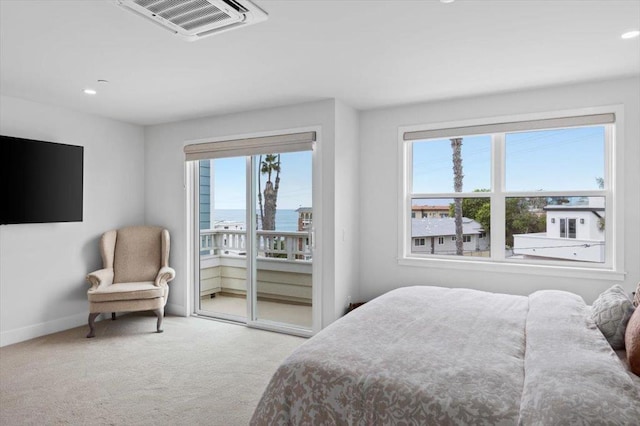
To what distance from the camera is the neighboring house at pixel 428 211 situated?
13.7ft

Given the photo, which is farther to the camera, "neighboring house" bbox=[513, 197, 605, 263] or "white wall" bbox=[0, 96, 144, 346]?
"white wall" bbox=[0, 96, 144, 346]

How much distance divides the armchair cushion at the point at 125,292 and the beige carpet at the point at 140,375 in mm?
400

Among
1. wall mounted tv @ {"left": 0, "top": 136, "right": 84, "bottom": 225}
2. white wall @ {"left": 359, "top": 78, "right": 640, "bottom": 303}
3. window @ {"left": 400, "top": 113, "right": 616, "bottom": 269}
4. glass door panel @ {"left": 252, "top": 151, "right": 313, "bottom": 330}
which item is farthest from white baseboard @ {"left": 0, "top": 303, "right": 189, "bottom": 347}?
window @ {"left": 400, "top": 113, "right": 616, "bottom": 269}

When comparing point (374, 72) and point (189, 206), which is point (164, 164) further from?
point (374, 72)

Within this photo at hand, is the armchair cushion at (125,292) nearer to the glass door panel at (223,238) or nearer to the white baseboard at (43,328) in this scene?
the white baseboard at (43,328)

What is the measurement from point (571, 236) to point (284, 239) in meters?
2.85

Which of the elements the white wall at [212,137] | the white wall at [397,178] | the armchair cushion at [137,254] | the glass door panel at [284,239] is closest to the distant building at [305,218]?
the glass door panel at [284,239]

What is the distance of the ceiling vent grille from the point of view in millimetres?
2068

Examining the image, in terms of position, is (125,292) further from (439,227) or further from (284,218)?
(439,227)

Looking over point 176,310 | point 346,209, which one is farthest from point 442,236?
point 176,310

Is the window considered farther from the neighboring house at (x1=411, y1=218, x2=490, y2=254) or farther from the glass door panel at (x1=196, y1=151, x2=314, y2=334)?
the glass door panel at (x1=196, y1=151, x2=314, y2=334)

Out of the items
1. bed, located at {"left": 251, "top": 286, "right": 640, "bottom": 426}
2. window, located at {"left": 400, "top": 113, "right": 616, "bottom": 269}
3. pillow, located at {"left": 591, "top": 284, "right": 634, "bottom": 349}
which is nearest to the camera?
bed, located at {"left": 251, "top": 286, "right": 640, "bottom": 426}

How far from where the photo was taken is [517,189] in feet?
12.4

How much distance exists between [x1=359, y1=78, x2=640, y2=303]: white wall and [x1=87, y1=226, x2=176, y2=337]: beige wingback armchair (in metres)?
2.32
